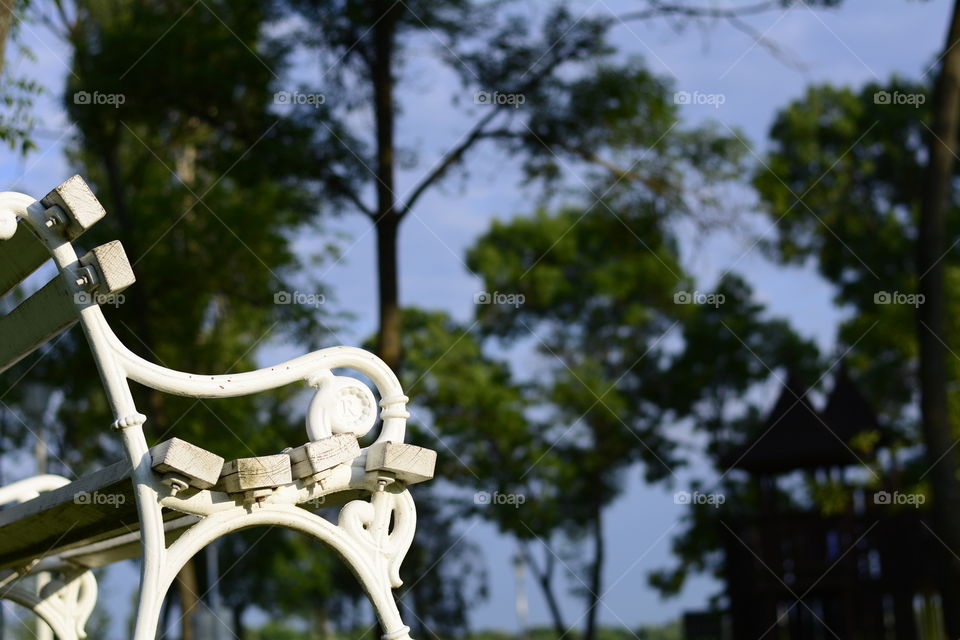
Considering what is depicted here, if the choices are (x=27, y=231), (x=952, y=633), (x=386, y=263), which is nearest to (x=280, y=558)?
(x=386, y=263)

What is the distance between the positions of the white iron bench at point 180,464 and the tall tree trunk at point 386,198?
6319mm

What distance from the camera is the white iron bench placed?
3.04 meters

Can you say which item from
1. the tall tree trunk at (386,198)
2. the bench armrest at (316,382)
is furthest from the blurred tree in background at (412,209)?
the bench armrest at (316,382)

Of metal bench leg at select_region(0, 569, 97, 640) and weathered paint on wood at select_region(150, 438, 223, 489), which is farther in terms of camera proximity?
metal bench leg at select_region(0, 569, 97, 640)

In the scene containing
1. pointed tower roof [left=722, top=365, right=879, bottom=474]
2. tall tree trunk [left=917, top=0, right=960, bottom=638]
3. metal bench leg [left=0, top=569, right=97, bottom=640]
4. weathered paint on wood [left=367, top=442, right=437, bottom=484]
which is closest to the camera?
weathered paint on wood [left=367, top=442, right=437, bottom=484]

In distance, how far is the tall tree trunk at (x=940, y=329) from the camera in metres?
7.27

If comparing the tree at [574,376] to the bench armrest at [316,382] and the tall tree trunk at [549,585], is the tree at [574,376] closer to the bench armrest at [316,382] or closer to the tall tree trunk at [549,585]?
the tall tree trunk at [549,585]

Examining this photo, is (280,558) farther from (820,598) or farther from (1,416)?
(820,598)

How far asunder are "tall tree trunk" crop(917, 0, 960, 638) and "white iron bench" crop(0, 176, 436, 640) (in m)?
4.67

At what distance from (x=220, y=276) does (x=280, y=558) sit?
816cm

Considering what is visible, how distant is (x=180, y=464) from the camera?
298 centimetres

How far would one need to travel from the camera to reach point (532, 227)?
30.3 meters

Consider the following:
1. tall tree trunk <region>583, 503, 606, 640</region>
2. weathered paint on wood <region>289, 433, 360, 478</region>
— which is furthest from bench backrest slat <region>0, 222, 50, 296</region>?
tall tree trunk <region>583, 503, 606, 640</region>

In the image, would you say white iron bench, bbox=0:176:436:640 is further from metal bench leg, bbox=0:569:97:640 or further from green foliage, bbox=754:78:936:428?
green foliage, bbox=754:78:936:428
